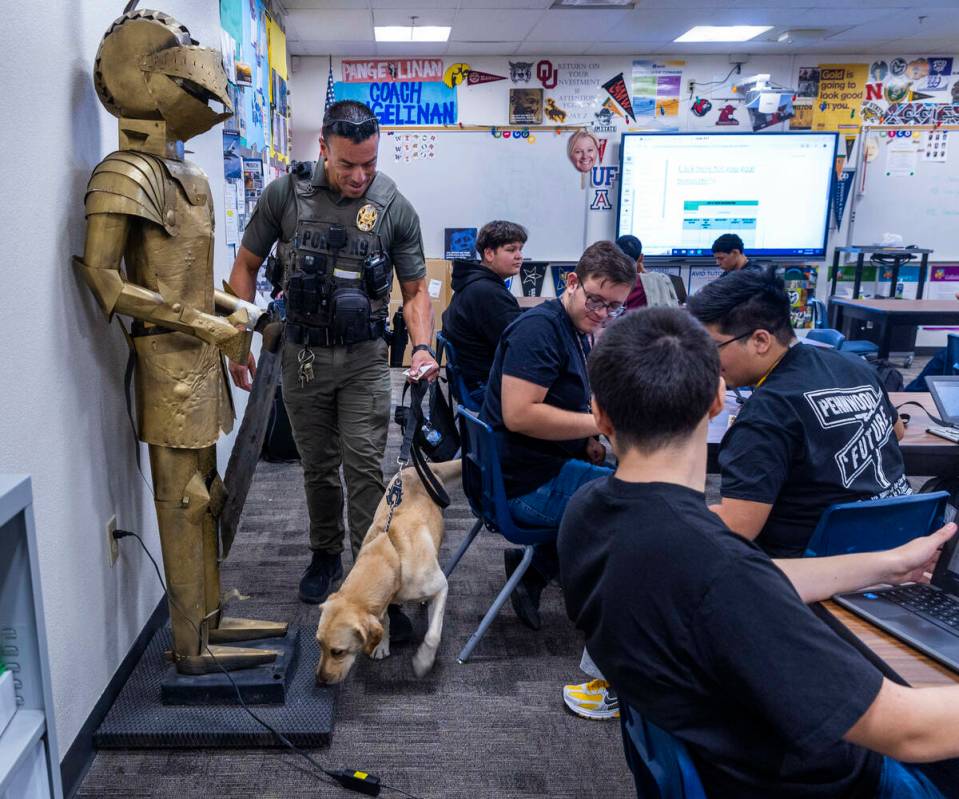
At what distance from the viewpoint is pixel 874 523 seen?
1489mm

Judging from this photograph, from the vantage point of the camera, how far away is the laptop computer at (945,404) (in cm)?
241

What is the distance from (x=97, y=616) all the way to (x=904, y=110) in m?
7.73

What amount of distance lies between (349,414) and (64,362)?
3.11 feet

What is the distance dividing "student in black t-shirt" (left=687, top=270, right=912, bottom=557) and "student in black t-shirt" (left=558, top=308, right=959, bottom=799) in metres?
0.57

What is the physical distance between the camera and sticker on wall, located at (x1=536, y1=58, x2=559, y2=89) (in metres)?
6.62

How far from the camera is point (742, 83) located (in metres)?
6.62

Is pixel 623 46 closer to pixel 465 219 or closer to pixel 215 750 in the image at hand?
pixel 465 219

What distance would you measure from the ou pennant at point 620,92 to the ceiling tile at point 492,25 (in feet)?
3.58

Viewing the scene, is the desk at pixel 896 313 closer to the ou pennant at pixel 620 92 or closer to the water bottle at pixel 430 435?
the ou pennant at pixel 620 92

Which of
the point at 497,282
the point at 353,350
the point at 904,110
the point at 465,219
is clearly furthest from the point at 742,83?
the point at 353,350

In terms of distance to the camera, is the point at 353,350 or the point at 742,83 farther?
the point at 742,83

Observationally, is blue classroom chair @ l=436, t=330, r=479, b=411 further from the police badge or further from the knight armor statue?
the knight armor statue

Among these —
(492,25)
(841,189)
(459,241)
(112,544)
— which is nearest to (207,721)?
(112,544)

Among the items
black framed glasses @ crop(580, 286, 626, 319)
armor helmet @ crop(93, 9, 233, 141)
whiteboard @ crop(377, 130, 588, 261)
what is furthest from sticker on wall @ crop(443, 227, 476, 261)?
armor helmet @ crop(93, 9, 233, 141)
